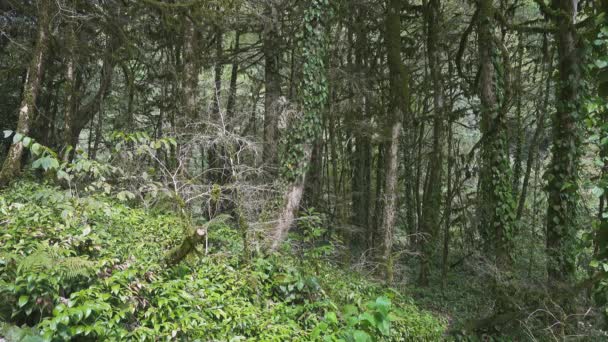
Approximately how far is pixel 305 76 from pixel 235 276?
449cm

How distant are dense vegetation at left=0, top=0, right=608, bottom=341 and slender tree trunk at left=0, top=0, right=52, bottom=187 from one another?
0.08 ft

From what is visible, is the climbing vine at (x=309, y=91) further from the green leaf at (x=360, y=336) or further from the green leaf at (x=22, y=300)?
the green leaf at (x=22, y=300)

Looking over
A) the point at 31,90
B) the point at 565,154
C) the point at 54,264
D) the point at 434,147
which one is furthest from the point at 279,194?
the point at 434,147

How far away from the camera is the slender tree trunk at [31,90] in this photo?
6.46 metres

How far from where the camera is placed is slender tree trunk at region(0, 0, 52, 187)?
21.2 feet

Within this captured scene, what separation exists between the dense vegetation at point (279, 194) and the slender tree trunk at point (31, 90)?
2 centimetres

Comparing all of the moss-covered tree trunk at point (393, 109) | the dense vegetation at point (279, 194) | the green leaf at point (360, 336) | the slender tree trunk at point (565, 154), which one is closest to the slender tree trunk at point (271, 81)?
the dense vegetation at point (279, 194)

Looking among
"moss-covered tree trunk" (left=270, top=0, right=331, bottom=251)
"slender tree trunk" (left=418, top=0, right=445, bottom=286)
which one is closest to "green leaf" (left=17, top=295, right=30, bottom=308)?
"moss-covered tree trunk" (left=270, top=0, right=331, bottom=251)

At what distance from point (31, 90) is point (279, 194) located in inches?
165

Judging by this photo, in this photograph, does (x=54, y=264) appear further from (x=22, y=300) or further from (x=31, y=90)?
(x=31, y=90)

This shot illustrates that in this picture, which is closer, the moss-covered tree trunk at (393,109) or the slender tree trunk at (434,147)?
the moss-covered tree trunk at (393,109)

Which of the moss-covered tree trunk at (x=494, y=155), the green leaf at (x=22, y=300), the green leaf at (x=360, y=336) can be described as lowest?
the green leaf at (x=360, y=336)

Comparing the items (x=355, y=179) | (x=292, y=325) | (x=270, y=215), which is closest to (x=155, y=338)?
(x=292, y=325)

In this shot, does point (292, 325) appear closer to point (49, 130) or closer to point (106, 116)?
point (49, 130)
